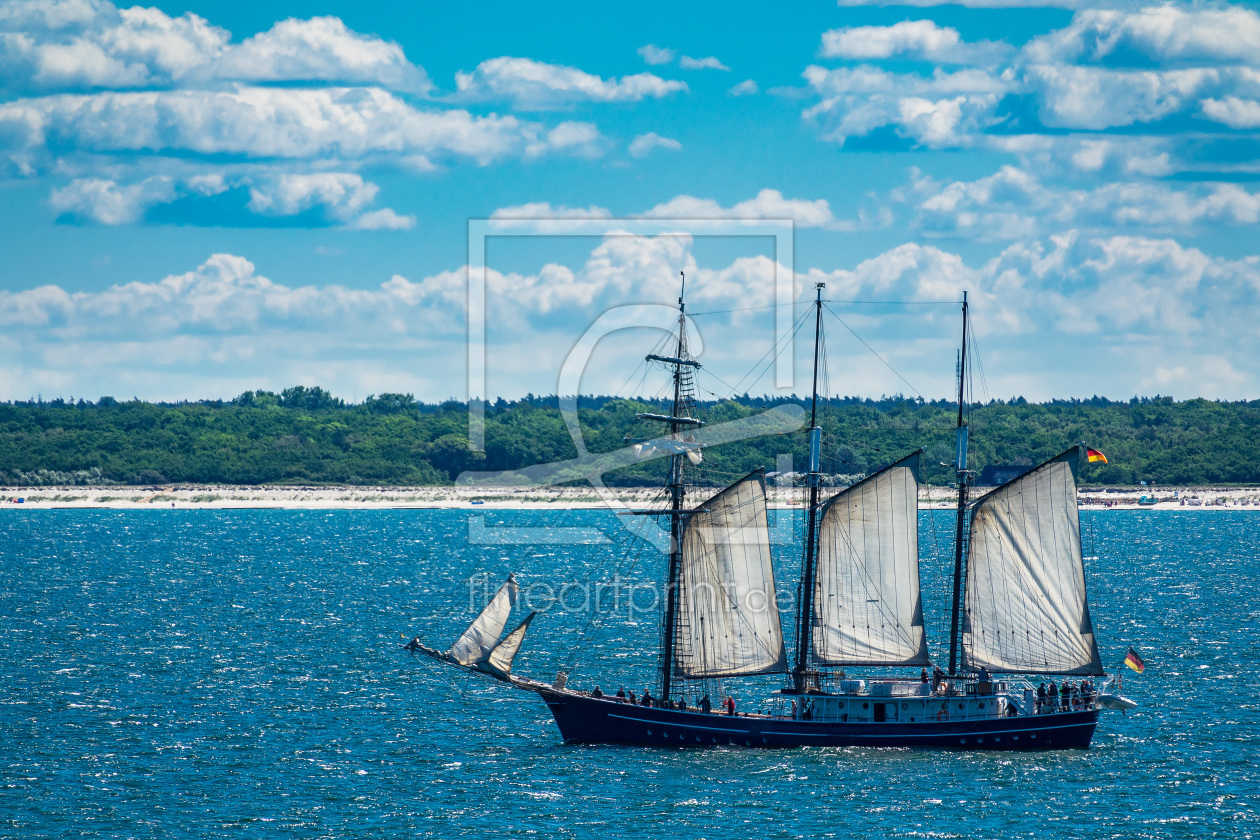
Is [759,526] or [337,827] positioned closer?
[337,827]

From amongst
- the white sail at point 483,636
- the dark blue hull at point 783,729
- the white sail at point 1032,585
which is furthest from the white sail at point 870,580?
the white sail at point 483,636

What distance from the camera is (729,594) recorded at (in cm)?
7331

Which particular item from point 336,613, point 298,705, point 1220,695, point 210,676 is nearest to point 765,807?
point 298,705

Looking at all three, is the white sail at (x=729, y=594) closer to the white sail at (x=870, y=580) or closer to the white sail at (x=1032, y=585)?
the white sail at (x=870, y=580)

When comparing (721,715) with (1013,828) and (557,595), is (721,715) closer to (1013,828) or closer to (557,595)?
(1013,828)

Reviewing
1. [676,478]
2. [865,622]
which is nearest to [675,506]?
[676,478]

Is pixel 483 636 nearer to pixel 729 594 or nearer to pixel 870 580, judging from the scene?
pixel 729 594

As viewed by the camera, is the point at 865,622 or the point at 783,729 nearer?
the point at 783,729

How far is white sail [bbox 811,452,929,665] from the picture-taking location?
7412cm

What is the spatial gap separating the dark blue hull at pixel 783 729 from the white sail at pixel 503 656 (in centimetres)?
224

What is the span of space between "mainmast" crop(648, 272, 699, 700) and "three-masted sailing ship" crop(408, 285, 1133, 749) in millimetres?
97

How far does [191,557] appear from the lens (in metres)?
192

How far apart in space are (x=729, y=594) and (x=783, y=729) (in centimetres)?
696

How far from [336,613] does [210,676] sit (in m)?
35.3
